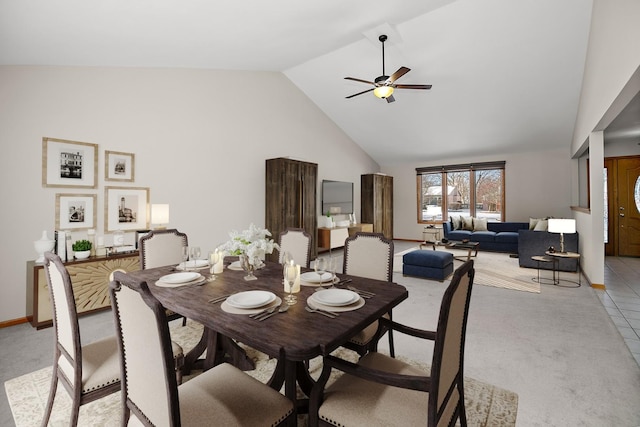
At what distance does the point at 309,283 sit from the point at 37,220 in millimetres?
3169

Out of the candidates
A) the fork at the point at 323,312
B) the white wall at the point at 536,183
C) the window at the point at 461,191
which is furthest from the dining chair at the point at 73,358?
the white wall at the point at 536,183

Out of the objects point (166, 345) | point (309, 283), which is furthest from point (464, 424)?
point (166, 345)

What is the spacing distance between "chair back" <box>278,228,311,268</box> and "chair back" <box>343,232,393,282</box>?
0.38 meters

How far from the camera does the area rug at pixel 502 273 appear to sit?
418cm

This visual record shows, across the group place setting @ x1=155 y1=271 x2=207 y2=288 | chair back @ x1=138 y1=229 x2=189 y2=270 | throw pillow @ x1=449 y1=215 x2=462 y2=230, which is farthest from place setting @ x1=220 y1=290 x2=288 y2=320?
throw pillow @ x1=449 y1=215 x2=462 y2=230

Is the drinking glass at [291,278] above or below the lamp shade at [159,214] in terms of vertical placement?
below

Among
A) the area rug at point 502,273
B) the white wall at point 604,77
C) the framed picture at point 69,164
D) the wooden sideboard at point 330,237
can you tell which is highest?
the white wall at point 604,77

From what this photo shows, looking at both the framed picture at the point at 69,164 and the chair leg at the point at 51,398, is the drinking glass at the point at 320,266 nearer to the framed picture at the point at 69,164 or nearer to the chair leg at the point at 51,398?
the chair leg at the point at 51,398

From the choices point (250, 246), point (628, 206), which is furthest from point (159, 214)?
point (628, 206)

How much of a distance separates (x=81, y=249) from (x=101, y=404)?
1.98 metres

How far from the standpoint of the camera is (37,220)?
303cm

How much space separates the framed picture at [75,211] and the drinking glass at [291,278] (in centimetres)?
311

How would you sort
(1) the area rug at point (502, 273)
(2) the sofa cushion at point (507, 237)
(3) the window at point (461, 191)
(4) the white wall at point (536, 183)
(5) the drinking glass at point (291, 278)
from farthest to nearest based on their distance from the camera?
(3) the window at point (461, 191) → (4) the white wall at point (536, 183) → (2) the sofa cushion at point (507, 237) → (1) the area rug at point (502, 273) → (5) the drinking glass at point (291, 278)

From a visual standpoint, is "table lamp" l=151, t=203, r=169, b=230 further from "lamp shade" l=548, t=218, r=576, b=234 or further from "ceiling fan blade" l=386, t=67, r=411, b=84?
"lamp shade" l=548, t=218, r=576, b=234
